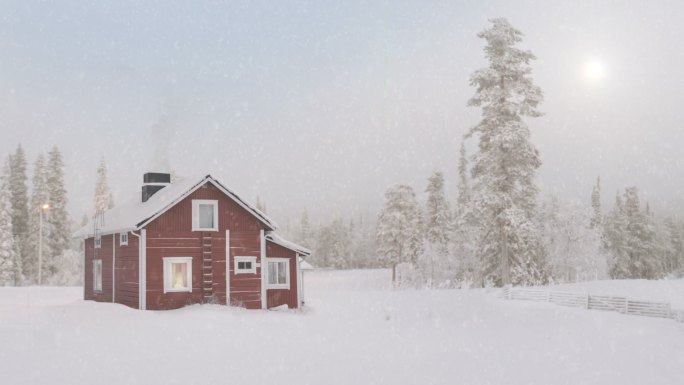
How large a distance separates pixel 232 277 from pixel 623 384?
19.1m

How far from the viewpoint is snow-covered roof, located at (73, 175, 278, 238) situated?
29.5m

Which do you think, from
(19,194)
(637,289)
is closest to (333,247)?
(19,194)

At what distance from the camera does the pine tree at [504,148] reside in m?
37.1

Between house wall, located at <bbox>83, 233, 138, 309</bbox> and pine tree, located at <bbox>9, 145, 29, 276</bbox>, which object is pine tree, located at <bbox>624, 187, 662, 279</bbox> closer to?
house wall, located at <bbox>83, 233, 138, 309</bbox>

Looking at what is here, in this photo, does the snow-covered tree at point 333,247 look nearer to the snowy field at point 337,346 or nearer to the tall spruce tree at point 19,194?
the tall spruce tree at point 19,194

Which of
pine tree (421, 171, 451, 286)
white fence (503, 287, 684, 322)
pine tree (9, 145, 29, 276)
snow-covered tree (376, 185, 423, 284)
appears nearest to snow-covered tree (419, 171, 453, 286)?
pine tree (421, 171, 451, 286)

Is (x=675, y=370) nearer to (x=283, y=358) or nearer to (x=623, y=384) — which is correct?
(x=623, y=384)

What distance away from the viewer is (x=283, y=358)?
19.0 metres

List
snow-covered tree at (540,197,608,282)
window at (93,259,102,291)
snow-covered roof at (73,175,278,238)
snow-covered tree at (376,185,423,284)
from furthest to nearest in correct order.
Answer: snow-covered tree at (376,185,423,284) → snow-covered tree at (540,197,608,282) → window at (93,259,102,291) → snow-covered roof at (73,175,278,238)

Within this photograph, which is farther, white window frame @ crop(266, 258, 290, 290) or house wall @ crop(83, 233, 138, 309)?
white window frame @ crop(266, 258, 290, 290)

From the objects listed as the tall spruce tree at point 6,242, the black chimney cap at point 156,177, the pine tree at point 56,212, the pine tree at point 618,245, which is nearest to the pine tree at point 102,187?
the pine tree at point 56,212

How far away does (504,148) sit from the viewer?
3788 cm

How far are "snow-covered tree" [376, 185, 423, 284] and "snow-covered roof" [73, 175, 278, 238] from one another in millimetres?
40030

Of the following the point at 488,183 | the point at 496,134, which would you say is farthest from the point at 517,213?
the point at 496,134
